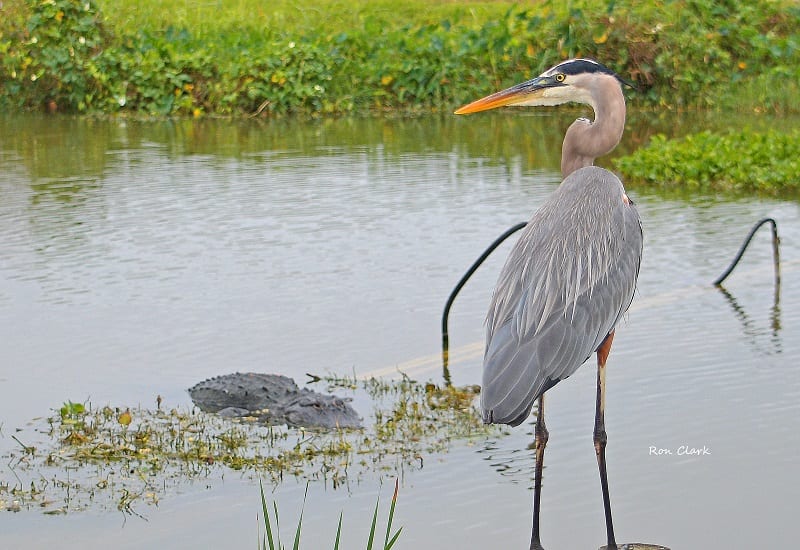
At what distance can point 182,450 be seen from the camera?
671 centimetres

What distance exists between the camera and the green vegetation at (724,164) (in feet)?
44.5

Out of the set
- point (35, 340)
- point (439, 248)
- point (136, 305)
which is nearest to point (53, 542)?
point (35, 340)

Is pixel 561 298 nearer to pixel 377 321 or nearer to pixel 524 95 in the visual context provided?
A: pixel 524 95

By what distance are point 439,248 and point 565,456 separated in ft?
15.8

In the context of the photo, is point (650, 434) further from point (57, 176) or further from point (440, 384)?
point (57, 176)

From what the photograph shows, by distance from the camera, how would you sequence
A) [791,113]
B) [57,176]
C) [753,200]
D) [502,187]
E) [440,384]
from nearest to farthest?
[440,384]
[753,200]
[502,187]
[57,176]
[791,113]

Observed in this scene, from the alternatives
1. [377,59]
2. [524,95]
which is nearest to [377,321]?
[524,95]

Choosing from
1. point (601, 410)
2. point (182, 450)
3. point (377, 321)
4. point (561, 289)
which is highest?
point (561, 289)

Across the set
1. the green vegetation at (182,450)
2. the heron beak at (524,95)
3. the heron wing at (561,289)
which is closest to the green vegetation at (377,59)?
the green vegetation at (182,450)

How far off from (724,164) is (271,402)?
302 inches

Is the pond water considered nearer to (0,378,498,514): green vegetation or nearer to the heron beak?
(0,378,498,514): green vegetation

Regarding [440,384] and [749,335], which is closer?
[440,384]

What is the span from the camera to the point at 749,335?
351 inches

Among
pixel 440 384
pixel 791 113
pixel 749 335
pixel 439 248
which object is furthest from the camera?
pixel 791 113
